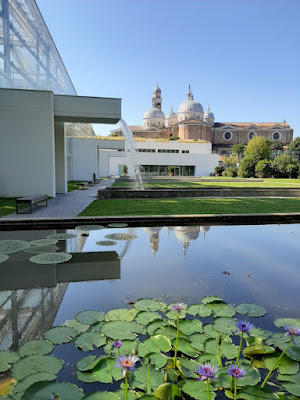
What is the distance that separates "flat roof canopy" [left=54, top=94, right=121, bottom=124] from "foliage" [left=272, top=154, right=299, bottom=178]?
30.1 m

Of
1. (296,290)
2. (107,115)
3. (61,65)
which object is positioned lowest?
(296,290)

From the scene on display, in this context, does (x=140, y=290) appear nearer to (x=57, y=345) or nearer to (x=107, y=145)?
(x=57, y=345)

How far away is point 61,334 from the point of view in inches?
99.0

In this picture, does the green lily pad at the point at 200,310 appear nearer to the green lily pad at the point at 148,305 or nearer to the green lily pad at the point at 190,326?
the green lily pad at the point at 190,326

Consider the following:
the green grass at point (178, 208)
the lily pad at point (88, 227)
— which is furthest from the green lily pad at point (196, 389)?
the green grass at point (178, 208)

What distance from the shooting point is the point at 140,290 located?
3500mm

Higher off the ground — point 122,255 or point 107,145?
point 107,145

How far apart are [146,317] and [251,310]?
1.02 meters

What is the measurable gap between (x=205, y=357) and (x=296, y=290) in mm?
1901

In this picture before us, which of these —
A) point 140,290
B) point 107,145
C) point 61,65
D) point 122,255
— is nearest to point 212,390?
point 140,290

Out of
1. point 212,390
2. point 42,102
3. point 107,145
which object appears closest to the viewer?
point 212,390

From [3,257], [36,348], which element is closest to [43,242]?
[3,257]

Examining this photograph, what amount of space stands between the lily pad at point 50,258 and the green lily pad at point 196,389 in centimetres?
288

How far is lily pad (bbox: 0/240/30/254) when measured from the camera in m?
4.81
